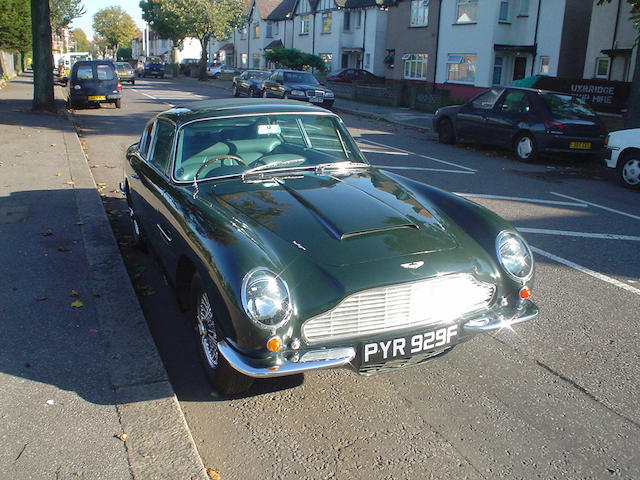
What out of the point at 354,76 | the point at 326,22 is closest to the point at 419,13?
the point at 354,76

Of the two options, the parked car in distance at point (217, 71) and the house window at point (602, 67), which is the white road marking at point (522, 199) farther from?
the parked car in distance at point (217, 71)

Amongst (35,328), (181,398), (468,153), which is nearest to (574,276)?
(181,398)

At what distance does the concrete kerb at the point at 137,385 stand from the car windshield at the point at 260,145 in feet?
3.69

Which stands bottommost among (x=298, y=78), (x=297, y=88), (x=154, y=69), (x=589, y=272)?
(x=589, y=272)

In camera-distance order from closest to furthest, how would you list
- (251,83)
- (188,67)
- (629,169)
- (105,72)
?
(629,169) → (105,72) → (251,83) → (188,67)

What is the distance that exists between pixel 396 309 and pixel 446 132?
13336mm

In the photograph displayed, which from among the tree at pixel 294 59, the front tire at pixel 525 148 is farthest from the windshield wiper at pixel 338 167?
the tree at pixel 294 59

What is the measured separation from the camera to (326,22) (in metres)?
49.0

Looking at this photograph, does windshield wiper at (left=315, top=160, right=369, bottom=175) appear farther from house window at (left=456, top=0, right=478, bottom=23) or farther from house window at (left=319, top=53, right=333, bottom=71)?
house window at (left=319, top=53, right=333, bottom=71)

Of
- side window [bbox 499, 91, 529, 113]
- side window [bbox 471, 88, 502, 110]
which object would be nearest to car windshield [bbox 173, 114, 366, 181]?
side window [bbox 499, 91, 529, 113]

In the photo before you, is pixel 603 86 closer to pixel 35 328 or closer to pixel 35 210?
pixel 35 210

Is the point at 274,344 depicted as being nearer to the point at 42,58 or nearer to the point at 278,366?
Answer: the point at 278,366

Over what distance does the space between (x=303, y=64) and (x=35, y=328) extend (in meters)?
41.7

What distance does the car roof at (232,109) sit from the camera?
16.1 feet
